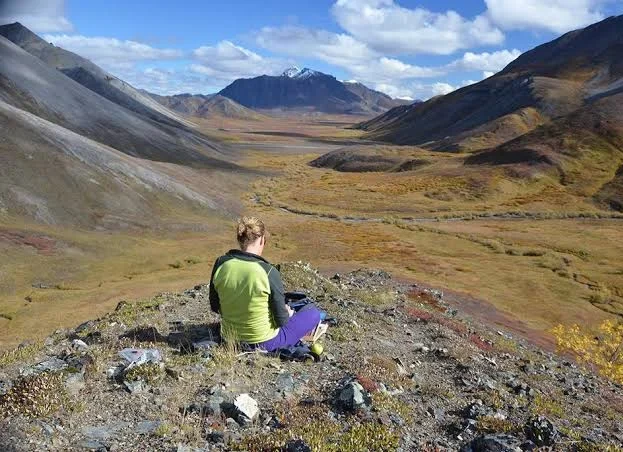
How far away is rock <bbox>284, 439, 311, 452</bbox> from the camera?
698cm

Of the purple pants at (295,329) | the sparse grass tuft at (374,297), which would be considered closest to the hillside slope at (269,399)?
the purple pants at (295,329)

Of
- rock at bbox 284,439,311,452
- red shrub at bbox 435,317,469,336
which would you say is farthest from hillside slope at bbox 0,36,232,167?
rock at bbox 284,439,311,452

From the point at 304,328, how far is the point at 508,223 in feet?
255

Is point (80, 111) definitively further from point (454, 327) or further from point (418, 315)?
point (454, 327)

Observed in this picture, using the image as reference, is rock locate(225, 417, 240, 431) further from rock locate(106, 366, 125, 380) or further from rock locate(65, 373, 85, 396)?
rock locate(65, 373, 85, 396)

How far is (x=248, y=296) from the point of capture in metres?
9.80

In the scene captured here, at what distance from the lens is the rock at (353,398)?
873cm

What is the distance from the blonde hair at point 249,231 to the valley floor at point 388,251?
18.8 meters

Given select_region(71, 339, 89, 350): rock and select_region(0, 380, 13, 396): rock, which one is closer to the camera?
select_region(0, 380, 13, 396): rock

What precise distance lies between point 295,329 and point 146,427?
12.8 feet

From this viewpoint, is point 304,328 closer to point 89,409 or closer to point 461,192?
point 89,409

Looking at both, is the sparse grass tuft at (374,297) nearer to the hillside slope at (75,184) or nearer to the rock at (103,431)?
the rock at (103,431)

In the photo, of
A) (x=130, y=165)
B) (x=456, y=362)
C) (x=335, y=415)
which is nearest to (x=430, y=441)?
(x=335, y=415)

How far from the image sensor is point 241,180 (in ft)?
363
